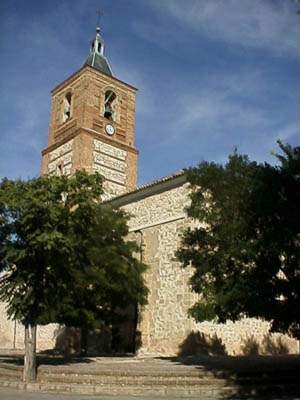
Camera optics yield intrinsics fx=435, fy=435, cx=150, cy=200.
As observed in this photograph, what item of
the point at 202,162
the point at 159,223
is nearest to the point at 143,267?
the point at 159,223

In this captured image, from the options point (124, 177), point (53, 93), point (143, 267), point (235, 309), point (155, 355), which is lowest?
point (155, 355)

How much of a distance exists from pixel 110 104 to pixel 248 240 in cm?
2033

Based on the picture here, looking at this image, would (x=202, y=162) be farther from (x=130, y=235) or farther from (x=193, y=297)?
(x=130, y=235)

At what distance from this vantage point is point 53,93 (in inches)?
1166

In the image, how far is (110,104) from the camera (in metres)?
28.3

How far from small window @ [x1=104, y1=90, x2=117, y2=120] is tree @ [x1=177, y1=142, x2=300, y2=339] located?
17.6 meters

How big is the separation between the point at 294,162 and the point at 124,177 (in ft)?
58.0

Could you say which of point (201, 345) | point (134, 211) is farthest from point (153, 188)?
point (201, 345)

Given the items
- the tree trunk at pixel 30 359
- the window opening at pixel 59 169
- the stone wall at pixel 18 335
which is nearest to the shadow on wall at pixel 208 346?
the tree trunk at pixel 30 359

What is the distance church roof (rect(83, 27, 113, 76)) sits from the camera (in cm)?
2875

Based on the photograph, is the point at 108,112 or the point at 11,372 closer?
the point at 11,372

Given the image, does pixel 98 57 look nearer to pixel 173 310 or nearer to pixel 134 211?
pixel 134 211

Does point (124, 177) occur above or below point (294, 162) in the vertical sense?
above

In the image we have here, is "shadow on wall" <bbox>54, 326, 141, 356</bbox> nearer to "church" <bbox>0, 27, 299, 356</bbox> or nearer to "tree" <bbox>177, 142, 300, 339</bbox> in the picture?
"church" <bbox>0, 27, 299, 356</bbox>
